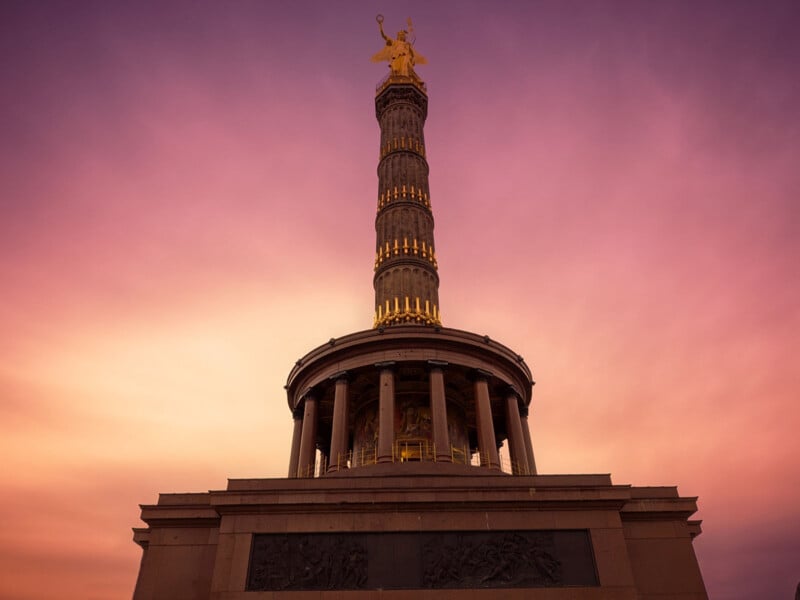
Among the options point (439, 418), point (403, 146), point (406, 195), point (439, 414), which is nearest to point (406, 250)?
point (406, 195)

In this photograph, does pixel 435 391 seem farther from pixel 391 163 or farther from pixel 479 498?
pixel 391 163

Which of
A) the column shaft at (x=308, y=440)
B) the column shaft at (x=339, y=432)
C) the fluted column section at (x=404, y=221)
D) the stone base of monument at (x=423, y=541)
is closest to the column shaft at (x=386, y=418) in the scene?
the column shaft at (x=339, y=432)

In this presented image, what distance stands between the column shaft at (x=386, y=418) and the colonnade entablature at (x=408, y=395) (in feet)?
0.13

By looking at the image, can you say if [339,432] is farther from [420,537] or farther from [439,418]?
[420,537]

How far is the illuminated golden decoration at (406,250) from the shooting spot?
31.8 meters

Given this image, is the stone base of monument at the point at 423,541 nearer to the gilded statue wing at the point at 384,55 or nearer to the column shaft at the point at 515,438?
the column shaft at the point at 515,438

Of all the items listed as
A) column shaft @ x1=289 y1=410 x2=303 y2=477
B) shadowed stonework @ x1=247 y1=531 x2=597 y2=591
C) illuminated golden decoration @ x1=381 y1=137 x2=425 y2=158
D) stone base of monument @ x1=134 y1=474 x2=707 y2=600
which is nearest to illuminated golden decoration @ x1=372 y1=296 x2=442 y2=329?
column shaft @ x1=289 y1=410 x2=303 y2=477

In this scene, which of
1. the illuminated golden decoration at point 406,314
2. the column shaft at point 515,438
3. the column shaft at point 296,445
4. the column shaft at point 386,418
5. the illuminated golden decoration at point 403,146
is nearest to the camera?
the column shaft at point 386,418

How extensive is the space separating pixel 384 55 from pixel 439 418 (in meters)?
29.5

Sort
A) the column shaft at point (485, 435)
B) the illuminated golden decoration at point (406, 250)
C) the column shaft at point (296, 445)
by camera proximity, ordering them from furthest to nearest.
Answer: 1. the illuminated golden decoration at point (406, 250)
2. the column shaft at point (296, 445)
3. the column shaft at point (485, 435)

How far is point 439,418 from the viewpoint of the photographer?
2330 cm

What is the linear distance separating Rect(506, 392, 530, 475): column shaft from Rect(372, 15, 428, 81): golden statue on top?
24.7 metres

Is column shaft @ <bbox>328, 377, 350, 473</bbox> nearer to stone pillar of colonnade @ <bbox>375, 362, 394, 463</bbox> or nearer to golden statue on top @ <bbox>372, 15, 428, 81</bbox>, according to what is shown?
stone pillar of colonnade @ <bbox>375, 362, 394, 463</bbox>

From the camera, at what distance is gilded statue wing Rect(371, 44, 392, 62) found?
42.2 m
